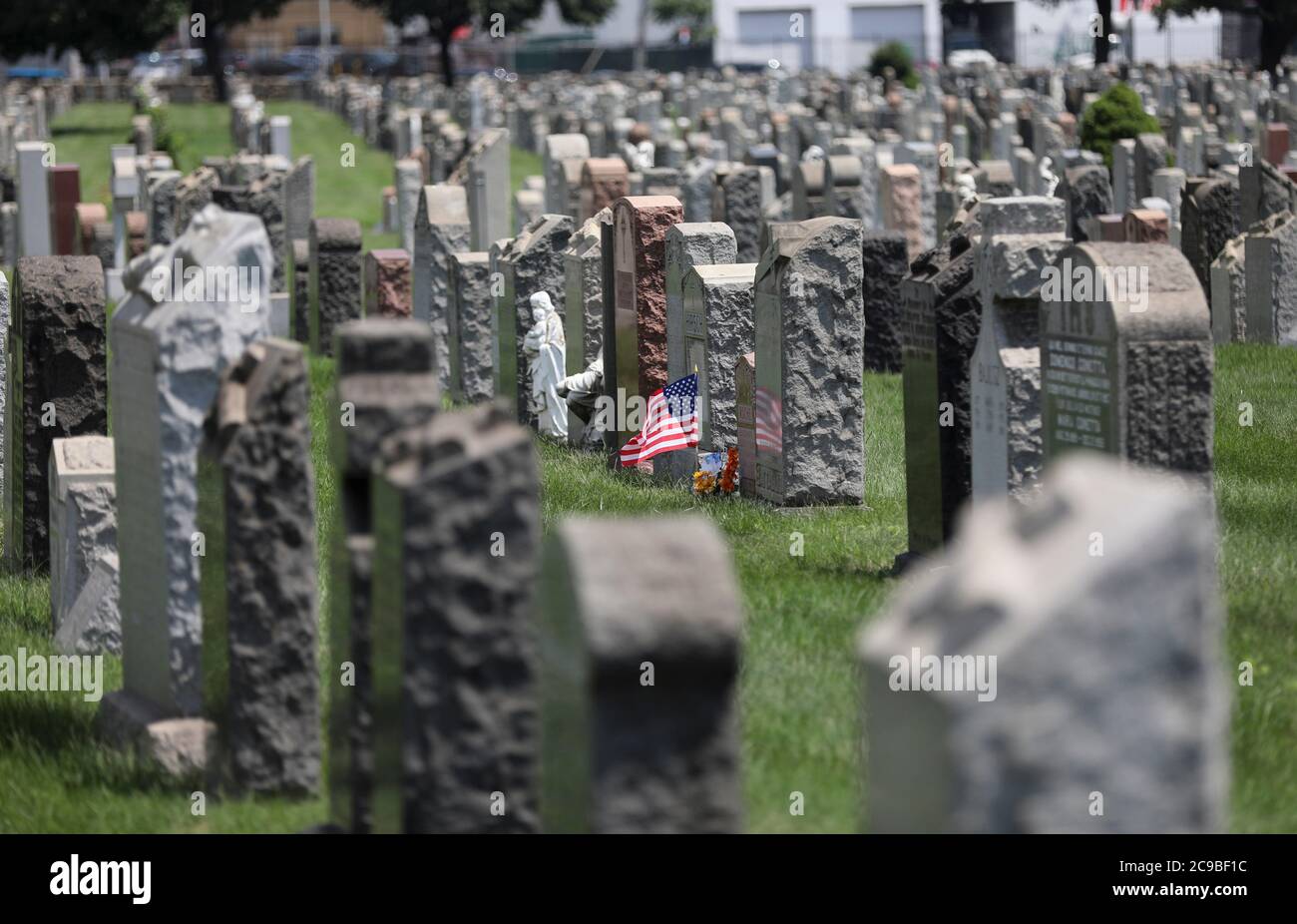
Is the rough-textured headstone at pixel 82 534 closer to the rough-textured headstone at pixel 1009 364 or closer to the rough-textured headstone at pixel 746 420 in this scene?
the rough-textured headstone at pixel 1009 364

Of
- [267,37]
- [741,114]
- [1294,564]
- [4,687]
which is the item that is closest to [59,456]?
[4,687]

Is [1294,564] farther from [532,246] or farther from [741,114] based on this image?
[741,114]

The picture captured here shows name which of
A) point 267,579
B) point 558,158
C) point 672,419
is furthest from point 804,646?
point 558,158

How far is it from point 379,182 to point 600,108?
14.7 meters

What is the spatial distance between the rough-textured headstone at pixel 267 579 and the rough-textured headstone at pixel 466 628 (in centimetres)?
150

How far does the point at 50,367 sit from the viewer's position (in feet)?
32.0

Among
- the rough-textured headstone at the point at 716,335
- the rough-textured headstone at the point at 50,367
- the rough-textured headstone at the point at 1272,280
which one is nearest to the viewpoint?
the rough-textured headstone at the point at 50,367

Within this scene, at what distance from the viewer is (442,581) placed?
4.86 metres

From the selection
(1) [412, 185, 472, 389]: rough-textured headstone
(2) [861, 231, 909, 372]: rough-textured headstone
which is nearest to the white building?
(1) [412, 185, 472, 389]: rough-textured headstone

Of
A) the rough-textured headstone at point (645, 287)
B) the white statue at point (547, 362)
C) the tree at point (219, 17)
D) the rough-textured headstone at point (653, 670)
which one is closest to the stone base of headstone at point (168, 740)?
the rough-textured headstone at point (653, 670)

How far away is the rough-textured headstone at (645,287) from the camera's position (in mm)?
12562

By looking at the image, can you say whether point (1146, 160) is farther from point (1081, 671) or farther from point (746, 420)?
point (1081, 671)

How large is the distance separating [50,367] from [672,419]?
12.3 feet

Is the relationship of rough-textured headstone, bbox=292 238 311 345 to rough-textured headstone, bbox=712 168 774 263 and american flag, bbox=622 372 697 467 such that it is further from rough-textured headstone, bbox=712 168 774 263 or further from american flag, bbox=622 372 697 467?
american flag, bbox=622 372 697 467
